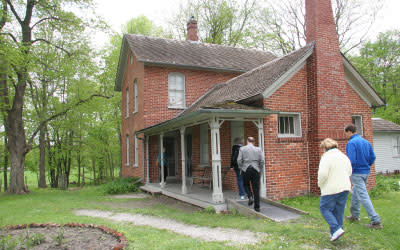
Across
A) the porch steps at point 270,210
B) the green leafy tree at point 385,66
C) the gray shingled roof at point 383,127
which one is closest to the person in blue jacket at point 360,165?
the porch steps at point 270,210

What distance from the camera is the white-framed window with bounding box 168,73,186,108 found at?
15.4 meters

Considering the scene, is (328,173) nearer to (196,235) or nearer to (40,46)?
(196,235)

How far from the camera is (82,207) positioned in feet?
33.9

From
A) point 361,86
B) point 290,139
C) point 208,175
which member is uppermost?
point 361,86

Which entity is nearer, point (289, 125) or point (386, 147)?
point (289, 125)

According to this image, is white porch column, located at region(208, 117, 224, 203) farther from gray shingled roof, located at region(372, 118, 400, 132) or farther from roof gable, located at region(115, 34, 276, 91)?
gray shingled roof, located at region(372, 118, 400, 132)

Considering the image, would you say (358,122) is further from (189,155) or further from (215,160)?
(189,155)

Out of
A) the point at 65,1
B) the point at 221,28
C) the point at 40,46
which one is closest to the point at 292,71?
the point at 65,1

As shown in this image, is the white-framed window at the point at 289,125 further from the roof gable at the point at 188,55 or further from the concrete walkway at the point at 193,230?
the roof gable at the point at 188,55

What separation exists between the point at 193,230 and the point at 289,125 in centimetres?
550

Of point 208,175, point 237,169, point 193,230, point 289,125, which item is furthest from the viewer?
point 208,175

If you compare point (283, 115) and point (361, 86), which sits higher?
point (361, 86)

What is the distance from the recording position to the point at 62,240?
5.66m

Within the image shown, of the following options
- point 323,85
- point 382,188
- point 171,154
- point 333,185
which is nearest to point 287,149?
point 323,85
